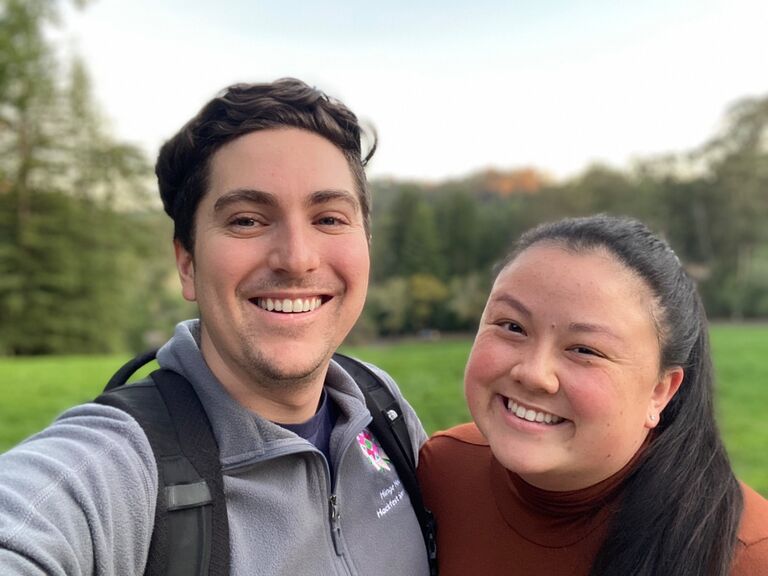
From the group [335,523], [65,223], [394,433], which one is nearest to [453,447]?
[394,433]

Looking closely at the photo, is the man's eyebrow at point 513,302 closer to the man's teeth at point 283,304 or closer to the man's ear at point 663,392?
the man's ear at point 663,392

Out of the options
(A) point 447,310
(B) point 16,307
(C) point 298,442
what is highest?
(C) point 298,442

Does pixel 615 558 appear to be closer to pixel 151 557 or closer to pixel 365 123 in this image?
pixel 151 557

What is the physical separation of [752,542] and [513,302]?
2.96 ft

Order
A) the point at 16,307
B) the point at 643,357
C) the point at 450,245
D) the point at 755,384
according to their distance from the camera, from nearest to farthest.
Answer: the point at 643,357
the point at 755,384
the point at 16,307
the point at 450,245

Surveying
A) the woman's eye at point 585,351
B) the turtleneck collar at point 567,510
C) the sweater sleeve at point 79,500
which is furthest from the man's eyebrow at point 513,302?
the sweater sleeve at point 79,500

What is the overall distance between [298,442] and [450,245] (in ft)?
164

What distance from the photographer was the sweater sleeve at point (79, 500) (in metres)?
1.29

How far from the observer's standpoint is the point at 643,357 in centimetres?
179

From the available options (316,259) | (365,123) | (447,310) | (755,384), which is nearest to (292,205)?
(316,259)

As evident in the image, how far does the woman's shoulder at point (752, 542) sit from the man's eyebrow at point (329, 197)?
4.88 ft

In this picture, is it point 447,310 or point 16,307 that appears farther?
point 447,310

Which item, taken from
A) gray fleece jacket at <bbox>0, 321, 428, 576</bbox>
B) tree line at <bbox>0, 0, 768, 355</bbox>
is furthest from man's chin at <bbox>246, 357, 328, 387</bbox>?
tree line at <bbox>0, 0, 768, 355</bbox>

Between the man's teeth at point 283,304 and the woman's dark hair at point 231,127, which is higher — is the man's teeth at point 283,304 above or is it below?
below
